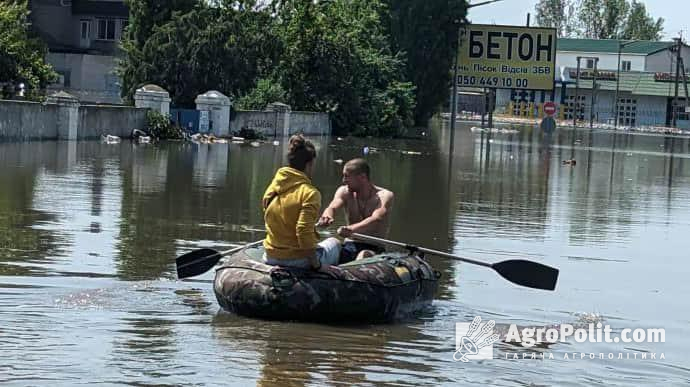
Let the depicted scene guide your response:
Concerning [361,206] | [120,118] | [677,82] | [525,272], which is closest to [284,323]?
[361,206]

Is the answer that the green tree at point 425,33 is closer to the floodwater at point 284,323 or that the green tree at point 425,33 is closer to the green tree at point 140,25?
the green tree at point 140,25

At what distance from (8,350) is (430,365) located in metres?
2.91

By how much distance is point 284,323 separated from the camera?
10.6 meters

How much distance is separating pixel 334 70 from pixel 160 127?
635 inches

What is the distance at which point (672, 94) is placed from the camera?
119m

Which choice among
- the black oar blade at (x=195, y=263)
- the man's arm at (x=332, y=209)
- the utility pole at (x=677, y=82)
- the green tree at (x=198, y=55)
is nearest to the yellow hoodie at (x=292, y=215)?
the man's arm at (x=332, y=209)

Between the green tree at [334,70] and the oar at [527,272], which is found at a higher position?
the green tree at [334,70]

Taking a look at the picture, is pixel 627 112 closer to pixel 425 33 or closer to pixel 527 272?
pixel 425 33

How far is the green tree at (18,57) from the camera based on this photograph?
47.7m

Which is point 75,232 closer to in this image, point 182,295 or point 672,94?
point 182,295

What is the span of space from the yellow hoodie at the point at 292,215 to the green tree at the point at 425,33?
62823mm

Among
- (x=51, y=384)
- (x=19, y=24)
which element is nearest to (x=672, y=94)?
(x=19, y=24)

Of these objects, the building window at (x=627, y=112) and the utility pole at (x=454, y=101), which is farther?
the building window at (x=627, y=112)

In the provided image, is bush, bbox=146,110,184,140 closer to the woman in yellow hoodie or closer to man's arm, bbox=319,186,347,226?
man's arm, bbox=319,186,347,226
